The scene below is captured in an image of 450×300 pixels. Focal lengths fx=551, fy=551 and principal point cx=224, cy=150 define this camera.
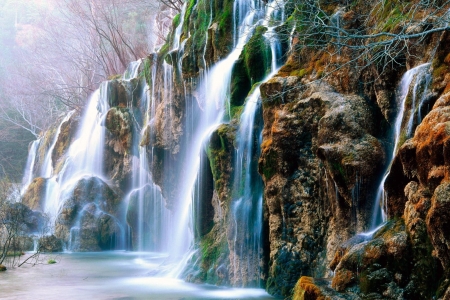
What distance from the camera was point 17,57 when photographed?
1930 inches

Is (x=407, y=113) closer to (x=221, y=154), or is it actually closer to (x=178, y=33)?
(x=221, y=154)

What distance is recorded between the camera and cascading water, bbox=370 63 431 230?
7.55m

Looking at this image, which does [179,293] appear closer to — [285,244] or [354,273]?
[285,244]

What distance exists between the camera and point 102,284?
1193 cm

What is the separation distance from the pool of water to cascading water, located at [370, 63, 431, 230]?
2996 mm

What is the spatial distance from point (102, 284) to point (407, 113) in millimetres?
7506

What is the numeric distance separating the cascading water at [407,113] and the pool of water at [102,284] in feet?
9.83

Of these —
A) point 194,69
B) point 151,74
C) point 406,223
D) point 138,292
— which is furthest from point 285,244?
point 151,74

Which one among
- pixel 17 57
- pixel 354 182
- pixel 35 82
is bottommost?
pixel 354 182

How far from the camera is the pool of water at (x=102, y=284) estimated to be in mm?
10328

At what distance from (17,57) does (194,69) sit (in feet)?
125

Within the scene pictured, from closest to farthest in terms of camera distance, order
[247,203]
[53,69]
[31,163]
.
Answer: [247,203]
[31,163]
[53,69]

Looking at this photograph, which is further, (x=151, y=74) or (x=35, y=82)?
(x=35, y=82)

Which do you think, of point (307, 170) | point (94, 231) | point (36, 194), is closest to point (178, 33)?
point (94, 231)
